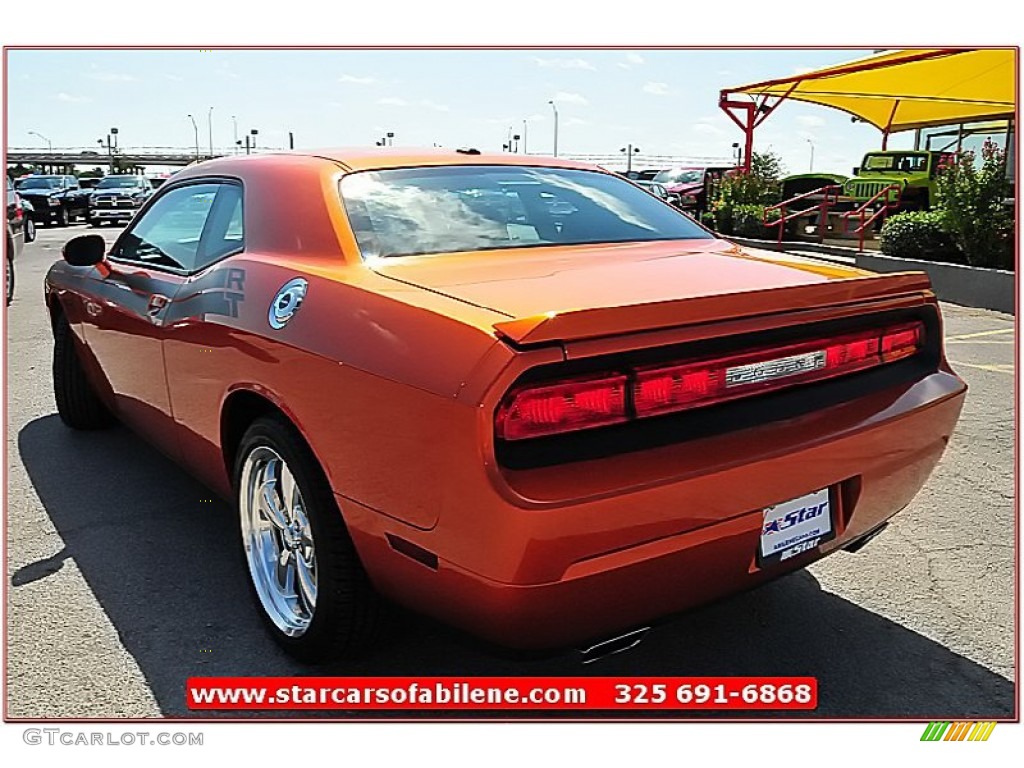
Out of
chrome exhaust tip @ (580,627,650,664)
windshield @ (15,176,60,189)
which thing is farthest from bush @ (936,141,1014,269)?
windshield @ (15,176,60,189)

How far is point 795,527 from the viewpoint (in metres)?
2.42

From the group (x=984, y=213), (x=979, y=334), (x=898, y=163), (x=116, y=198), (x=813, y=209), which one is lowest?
(x=979, y=334)

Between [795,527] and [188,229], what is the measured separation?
2397mm

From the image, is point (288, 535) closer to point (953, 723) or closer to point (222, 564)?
point (222, 564)

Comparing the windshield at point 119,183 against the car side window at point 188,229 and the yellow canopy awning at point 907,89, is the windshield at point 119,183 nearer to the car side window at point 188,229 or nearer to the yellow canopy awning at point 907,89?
the yellow canopy awning at point 907,89

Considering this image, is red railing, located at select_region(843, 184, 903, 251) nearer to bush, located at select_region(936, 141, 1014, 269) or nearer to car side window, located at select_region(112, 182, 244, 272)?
bush, located at select_region(936, 141, 1014, 269)

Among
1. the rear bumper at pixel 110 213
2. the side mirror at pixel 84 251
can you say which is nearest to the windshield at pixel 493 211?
the side mirror at pixel 84 251

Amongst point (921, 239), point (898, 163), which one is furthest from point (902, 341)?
point (898, 163)

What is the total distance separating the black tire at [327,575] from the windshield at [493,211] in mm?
576

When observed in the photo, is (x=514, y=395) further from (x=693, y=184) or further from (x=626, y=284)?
(x=693, y=184)

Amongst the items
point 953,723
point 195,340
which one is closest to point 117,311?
point 195,340

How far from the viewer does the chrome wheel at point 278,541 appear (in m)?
2.71

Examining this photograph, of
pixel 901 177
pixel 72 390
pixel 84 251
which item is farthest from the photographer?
pixel 901 177
